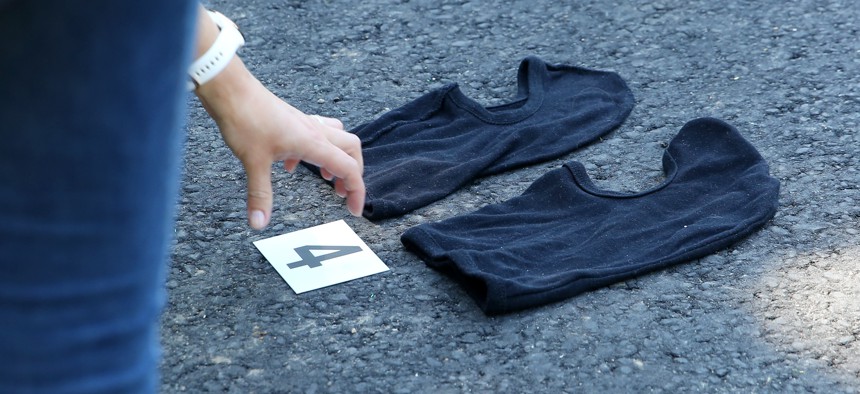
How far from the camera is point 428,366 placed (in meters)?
1.73

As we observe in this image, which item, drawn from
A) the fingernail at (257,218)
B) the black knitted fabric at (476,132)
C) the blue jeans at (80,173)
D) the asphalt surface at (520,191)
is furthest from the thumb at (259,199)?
the blue jeans at (80,173)

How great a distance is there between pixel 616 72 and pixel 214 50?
1.66 metres

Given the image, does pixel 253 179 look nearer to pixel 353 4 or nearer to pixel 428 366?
pixel 428 366

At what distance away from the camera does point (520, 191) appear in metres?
2.25

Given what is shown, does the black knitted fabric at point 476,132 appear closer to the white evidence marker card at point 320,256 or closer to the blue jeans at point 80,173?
the white evidence marker card at point 320,256

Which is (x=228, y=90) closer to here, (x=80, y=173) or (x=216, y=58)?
(x=216, y=58)

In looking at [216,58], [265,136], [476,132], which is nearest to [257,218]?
[265,136]

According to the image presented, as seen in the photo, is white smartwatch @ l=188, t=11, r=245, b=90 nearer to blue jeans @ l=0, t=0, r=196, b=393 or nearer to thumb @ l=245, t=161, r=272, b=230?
thumb @ l=245, t=161, r=272, b=230

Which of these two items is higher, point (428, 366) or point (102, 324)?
point (102, 324)

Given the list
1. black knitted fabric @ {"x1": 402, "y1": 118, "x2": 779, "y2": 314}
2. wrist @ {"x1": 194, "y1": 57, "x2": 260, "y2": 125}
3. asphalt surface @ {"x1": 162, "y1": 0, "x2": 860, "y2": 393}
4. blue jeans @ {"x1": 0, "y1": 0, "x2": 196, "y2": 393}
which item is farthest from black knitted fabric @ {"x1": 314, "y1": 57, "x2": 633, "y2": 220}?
blue jeans @ {"x1": 0, "y1": 0, "x2": 196, "y2": 393}

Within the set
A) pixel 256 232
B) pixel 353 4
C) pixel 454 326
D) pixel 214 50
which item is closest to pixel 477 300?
pixel 454 326

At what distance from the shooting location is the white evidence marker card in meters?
1.96

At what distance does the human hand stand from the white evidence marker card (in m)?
0.42

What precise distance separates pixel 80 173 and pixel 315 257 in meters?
1.39
